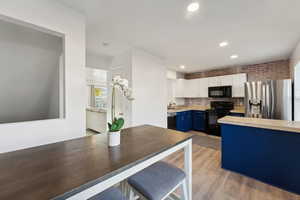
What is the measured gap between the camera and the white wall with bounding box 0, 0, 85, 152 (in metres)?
1.32

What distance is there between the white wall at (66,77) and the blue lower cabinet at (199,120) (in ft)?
13.0

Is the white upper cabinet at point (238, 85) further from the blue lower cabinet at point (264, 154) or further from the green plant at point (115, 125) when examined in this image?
the green plant at point (115, 125)

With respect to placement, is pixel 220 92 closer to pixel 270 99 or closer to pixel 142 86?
pixel 270 99

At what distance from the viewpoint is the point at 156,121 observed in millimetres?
3447

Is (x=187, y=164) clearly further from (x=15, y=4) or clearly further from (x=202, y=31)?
(x=15, y=4)

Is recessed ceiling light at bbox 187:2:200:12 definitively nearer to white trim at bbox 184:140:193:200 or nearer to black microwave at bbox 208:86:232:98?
white trim at bbox 184:140:193:200

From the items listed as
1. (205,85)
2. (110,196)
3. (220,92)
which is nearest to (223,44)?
(220,92)

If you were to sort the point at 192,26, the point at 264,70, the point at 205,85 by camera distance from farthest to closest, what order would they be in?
the point at 205,85, the point at 264,70, the point at 192,26

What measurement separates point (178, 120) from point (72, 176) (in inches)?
156

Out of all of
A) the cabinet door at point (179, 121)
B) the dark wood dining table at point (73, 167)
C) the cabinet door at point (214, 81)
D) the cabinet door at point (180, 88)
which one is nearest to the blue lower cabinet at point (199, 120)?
the cabinet door at point (179, 121)

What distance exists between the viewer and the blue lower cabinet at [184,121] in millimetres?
4412

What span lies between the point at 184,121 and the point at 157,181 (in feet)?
12.2

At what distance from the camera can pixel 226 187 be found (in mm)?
1828

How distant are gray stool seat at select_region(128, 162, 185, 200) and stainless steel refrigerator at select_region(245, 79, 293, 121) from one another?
3105mm
